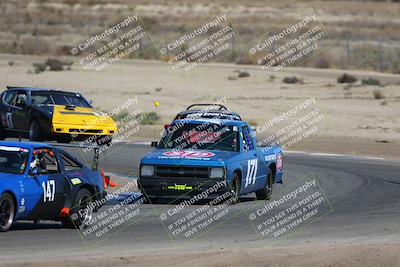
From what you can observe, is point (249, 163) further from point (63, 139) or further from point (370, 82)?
point (370, 82)

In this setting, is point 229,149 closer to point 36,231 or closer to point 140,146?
point 36,231

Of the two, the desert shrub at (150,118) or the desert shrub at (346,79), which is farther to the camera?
the desert shrub at (346,79)

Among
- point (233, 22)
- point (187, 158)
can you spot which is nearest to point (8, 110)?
point (187, 158)

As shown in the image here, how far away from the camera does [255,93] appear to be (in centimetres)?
4303

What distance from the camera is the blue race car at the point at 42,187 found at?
44.3 ft

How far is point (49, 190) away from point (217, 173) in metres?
3.72

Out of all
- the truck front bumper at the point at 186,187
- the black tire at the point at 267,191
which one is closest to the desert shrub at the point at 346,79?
the black tire at the point at 267,191

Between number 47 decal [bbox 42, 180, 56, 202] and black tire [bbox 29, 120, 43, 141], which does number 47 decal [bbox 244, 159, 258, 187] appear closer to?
number 47 decal [bbox 42, 180, 56, 202]

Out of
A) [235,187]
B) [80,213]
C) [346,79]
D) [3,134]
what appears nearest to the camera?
[80,213]

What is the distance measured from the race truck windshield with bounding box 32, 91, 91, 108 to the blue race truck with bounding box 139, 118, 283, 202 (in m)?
7.61

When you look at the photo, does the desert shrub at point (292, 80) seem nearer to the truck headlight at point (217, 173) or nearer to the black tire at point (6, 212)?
the truck headlight at point (217, 173)

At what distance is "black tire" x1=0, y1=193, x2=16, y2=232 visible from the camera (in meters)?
13.3

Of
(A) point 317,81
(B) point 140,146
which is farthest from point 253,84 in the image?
(B) point 140,146

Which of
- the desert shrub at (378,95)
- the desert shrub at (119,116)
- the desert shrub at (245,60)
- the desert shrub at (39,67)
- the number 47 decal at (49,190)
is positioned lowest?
the desert shrub at (245,60)
